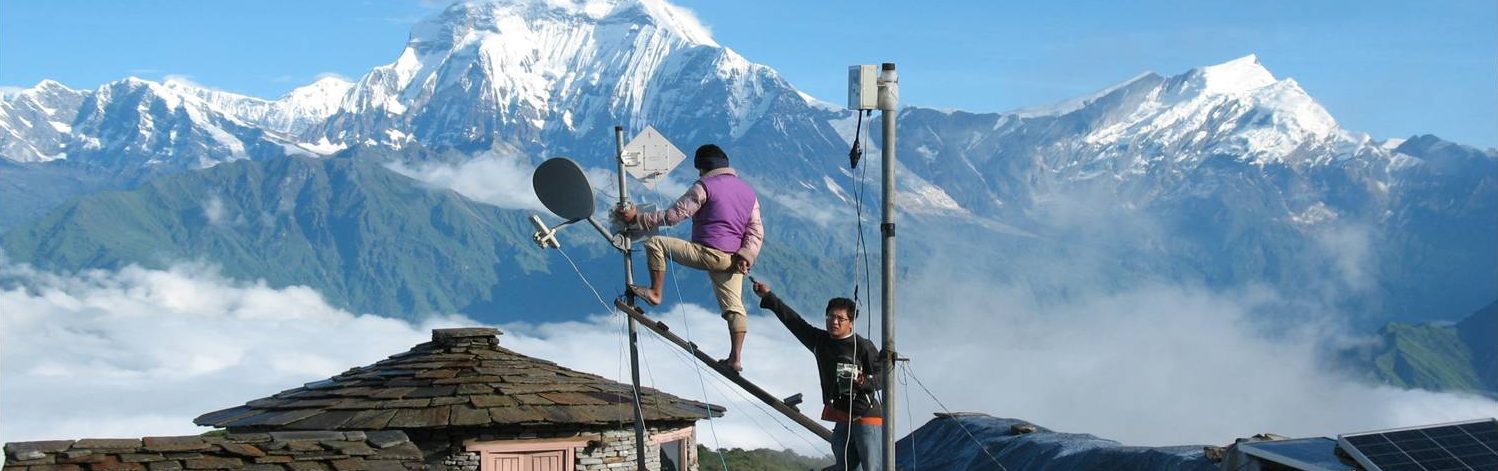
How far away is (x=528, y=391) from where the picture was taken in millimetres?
29594

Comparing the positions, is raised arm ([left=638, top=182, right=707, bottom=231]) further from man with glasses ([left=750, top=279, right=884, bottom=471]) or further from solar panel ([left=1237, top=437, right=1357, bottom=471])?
solar panel ([left=1237, top=437, right=1357, bottom=471])

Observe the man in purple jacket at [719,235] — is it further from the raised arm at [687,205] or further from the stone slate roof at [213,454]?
the stone slate roof at [213,454]

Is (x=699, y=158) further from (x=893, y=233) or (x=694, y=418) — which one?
(x=694, y=418)

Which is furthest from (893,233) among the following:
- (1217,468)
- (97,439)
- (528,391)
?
(528,391)

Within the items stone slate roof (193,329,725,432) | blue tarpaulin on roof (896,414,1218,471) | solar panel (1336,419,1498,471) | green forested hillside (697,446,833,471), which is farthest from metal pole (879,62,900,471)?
green forested hillside (697,446,833,471)

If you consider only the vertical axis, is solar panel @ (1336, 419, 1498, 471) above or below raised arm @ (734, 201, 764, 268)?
below

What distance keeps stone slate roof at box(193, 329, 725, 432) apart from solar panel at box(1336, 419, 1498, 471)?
9577 mm

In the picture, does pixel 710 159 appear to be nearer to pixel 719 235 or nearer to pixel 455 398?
pixel 719 235

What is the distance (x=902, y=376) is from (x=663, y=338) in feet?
8.33

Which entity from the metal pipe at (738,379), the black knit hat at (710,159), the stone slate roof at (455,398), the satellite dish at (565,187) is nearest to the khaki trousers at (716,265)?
the metal pipe at (738,379)

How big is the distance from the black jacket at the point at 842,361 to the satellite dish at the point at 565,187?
3.69m

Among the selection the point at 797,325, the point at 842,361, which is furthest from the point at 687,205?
the point at 842,361

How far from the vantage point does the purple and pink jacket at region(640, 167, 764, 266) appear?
54.2 ft

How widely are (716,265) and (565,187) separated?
3.30 metres
